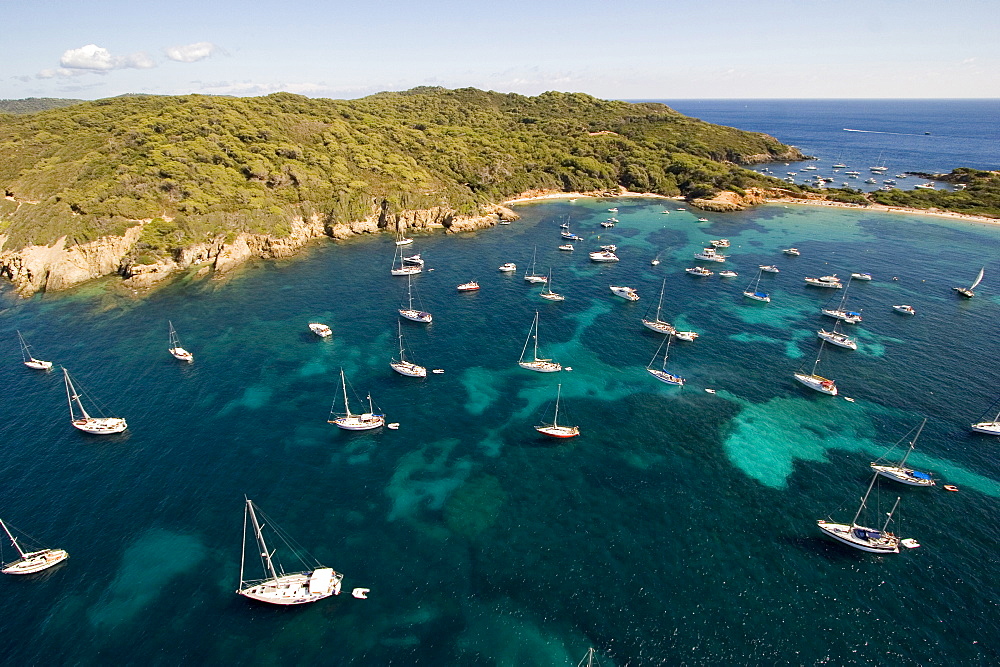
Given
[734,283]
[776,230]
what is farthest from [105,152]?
[776,230]

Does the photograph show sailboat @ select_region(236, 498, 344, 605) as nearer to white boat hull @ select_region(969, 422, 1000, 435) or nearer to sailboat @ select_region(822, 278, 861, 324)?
white boat hull @ select_region(969, 422, 1000, 435)

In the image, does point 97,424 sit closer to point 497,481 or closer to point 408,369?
point 408,369

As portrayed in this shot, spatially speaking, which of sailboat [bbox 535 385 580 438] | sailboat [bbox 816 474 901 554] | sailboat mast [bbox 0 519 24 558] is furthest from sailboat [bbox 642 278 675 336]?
sailboat mast [bbox 0 519 24 558]

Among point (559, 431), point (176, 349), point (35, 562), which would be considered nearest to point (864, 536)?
point (559, 431)

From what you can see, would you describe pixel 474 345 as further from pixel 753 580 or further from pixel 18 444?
pixel 18 444

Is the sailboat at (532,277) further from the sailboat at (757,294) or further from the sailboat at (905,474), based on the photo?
the sailboat at (905,474)

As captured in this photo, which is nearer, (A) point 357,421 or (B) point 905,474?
(B) point 905,474
